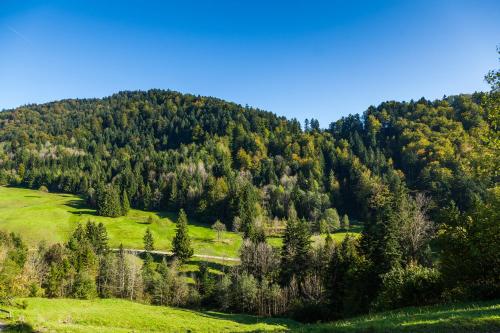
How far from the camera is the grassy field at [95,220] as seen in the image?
351 feet

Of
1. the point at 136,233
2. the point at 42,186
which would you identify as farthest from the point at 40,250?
the point at 42,186

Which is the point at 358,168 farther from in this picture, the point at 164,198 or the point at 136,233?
the point at 136,233

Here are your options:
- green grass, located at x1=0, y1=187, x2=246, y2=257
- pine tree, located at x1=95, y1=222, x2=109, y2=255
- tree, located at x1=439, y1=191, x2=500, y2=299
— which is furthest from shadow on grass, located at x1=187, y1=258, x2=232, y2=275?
tree, located at x1=439, y1=191, x2=500, y2=299

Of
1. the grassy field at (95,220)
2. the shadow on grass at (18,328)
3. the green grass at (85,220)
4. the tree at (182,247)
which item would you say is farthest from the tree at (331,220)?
the shadow on grass at (18,328)

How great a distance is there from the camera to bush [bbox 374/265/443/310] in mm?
32062

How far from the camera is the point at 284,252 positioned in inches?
2886

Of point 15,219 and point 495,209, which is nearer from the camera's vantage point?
point 495,209

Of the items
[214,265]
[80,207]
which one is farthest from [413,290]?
[80,207]

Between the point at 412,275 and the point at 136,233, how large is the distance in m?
102

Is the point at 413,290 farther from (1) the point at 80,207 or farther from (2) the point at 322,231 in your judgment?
(1) the point at 80,207

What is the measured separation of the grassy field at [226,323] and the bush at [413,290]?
5555 millimetres

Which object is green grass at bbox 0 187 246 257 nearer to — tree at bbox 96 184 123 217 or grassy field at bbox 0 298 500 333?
tree at bbox 96 184 123 217

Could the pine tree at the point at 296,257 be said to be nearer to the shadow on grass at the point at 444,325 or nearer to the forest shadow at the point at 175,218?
the shadow on grass at the point at 444,325

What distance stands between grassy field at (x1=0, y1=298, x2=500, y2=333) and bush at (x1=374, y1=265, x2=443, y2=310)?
18.2ft
